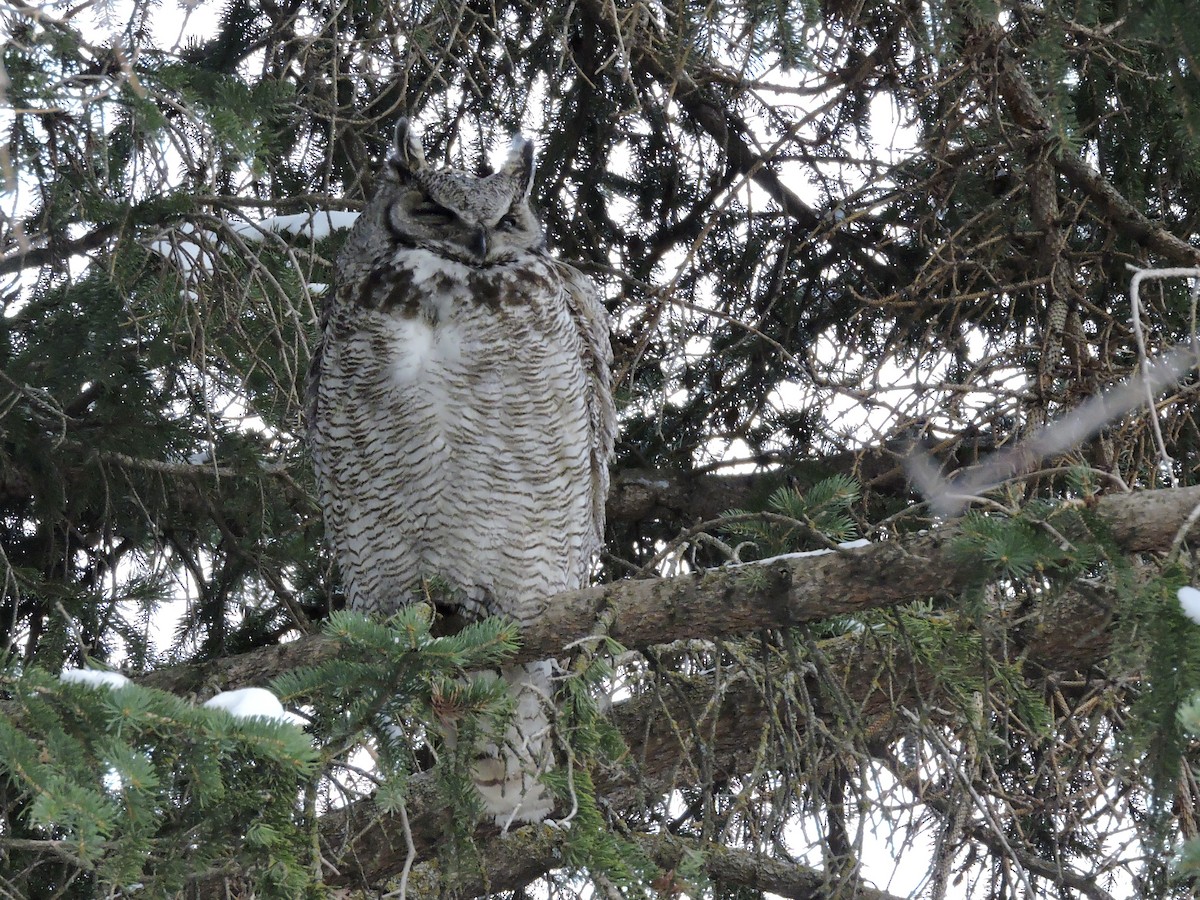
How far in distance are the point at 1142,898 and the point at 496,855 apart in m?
1.50

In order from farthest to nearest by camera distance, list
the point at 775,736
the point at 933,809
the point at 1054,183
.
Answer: the point at 1054,183 → the point at 933,809 → the point at 775,736

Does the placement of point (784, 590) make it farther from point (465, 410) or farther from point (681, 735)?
point (465, 410)

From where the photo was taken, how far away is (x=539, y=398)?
315 centimetres

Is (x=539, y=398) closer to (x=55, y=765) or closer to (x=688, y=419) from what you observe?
(x=688, y=419)

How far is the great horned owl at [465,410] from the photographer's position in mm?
3109

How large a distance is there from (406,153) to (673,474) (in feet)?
4.34

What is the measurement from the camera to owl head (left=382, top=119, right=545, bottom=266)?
3281 mm

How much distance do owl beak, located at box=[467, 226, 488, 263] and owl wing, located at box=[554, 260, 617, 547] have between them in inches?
9.3

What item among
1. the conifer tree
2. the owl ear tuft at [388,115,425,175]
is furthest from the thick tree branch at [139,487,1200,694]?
the owl ear tuft at [388,115,425,175]

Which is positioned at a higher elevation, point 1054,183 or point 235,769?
point 1054,183

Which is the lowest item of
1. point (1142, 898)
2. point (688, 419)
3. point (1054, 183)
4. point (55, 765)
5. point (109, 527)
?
point (1142, 898)

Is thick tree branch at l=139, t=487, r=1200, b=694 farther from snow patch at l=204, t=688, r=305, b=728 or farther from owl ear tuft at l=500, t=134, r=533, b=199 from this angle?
owl ear tuft at l=500, t=134, r=533, b=199

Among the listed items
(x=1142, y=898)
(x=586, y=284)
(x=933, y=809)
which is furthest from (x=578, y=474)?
(x=1142, y=898)

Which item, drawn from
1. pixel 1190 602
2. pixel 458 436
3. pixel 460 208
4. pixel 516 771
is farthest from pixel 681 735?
pixel 460 208
